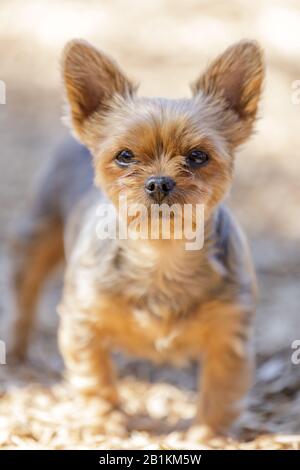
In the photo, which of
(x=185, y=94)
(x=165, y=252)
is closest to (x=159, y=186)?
(x=165, y=252)

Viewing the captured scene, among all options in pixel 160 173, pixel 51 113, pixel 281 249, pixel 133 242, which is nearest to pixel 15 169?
pixel 51 113

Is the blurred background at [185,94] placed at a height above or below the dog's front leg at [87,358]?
above

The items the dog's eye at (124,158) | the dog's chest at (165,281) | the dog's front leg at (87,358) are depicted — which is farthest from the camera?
the dog's front leg at (87,358)

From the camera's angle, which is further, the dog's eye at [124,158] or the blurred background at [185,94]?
the blurred background at [185,94]

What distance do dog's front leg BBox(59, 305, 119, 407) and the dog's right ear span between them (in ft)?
4.00

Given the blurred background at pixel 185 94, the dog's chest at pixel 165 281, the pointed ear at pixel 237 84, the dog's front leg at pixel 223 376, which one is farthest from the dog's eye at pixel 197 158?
the blurred background at pixel 185 94

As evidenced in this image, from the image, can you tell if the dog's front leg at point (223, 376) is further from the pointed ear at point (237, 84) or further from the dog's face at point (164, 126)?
the pointed ear at point (237, 84)

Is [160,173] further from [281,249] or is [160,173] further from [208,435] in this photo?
[281,249]

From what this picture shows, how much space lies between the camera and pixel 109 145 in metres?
4.53

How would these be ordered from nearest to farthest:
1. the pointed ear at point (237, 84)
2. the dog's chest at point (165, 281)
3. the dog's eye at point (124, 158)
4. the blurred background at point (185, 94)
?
1. the dog's eye at point (124, 158)
2. the pointed ear at point (237, 84)
3. the dog's chest at point (165, 281)
4. the blurred background at point (185, 94)

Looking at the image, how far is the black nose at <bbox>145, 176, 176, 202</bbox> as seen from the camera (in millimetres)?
4191

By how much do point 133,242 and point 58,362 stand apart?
2.32m

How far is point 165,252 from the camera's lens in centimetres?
499

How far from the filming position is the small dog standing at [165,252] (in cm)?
441
